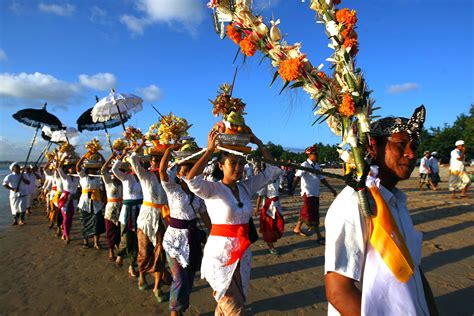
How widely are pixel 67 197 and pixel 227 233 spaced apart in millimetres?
7534

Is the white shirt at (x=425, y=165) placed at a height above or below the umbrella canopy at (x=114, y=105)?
below

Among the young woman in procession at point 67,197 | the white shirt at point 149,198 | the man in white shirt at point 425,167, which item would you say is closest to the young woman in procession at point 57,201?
the young woman in procession at point 67,197

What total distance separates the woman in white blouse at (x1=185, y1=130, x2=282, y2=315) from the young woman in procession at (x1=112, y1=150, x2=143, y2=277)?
3173 millimetres

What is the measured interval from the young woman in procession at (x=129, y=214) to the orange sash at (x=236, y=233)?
3.22 m

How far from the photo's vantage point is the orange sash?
322 cm

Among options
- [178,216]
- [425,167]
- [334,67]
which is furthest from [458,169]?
[334,67]

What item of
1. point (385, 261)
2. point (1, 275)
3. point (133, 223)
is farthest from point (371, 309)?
point (1, 275)

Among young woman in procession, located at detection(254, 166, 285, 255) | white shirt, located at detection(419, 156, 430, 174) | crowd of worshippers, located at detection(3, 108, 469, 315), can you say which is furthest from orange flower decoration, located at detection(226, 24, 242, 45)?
white shirt, located at detection(419, 156, 430, 174)

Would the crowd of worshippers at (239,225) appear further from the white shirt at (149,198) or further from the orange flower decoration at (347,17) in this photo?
the orange flower decoration at (347,17)

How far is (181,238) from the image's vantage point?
13.8ft

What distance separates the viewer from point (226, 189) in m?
3.40

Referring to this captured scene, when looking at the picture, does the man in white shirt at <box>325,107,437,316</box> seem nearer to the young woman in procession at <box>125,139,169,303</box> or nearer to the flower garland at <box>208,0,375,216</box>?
the flower garland at <box>208,0,375,216</box>

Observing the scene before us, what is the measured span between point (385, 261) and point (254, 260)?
5470 millimetres

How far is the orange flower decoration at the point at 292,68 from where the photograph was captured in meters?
1.85
